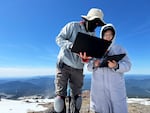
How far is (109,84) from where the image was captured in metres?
4.38

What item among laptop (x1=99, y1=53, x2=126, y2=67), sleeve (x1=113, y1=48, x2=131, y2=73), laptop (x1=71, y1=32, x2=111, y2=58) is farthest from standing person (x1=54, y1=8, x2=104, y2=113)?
sleeve (x1=113, y1=48, x2=131, y2=73)

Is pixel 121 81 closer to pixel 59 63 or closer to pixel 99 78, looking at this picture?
pixel 99 78

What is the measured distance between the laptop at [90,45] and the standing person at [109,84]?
0.50 ft

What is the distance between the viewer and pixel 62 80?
5312 millimetres

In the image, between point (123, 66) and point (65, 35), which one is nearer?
point (123, 66)

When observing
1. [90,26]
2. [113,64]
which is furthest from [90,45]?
[90,26]

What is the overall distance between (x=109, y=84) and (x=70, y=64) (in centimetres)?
119

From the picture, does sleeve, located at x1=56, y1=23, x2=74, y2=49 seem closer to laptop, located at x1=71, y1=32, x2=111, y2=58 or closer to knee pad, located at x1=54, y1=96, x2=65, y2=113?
laptop, located at x1=71, y1=32, x2=111, y2=58

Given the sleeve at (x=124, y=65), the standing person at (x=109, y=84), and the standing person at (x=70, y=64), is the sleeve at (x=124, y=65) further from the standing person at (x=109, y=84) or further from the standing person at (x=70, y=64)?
the standing person at (x=70, y=64)

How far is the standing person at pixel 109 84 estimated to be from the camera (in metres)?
4.35

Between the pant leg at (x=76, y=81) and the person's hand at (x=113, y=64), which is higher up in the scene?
the person's hand at (x=113, y=64)

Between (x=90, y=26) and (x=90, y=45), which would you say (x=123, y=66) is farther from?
(x=90, y=26)

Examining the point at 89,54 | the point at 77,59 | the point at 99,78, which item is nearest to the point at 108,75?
the point at 99,78

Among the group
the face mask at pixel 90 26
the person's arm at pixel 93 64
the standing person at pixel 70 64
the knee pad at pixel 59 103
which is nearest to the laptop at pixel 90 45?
the person's arm at pixel 93 64
